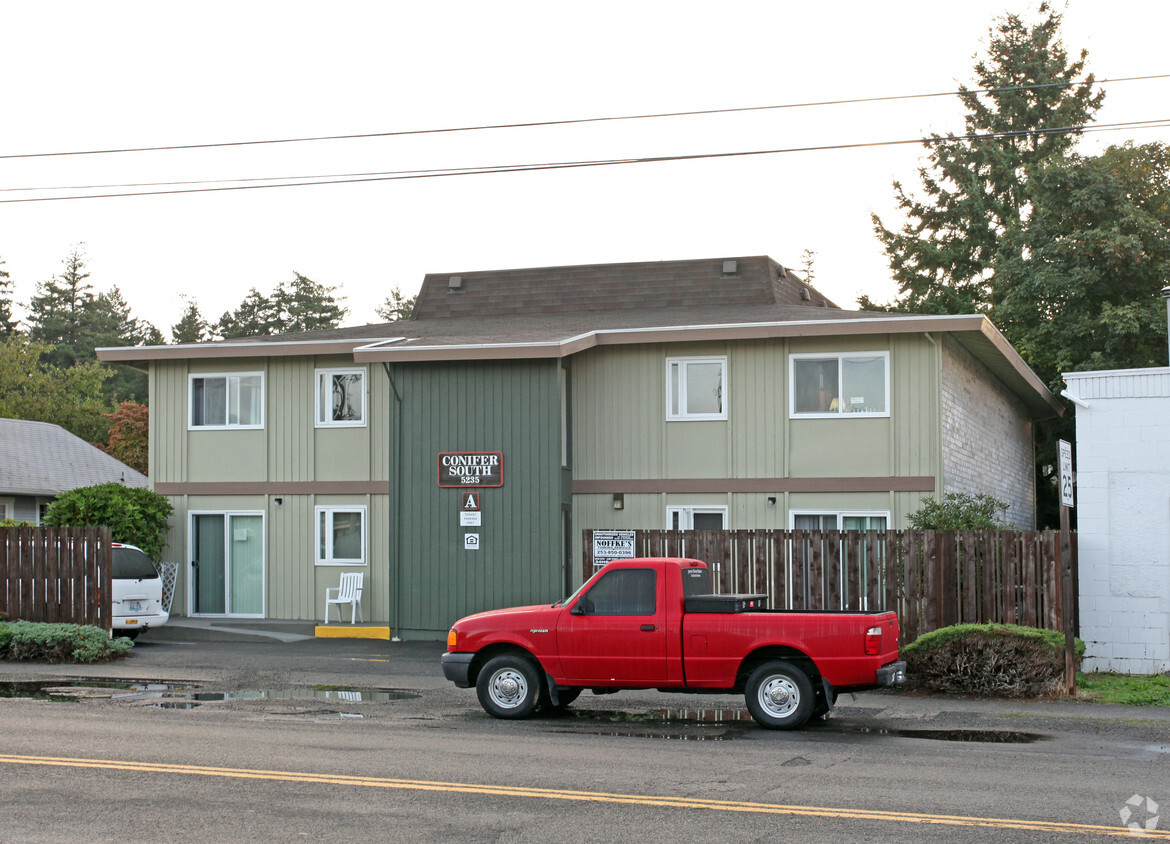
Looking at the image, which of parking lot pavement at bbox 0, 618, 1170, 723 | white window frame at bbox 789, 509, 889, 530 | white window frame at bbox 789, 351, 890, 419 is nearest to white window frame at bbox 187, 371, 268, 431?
parking lot pavement at bbox 0, 618, 1170, 723

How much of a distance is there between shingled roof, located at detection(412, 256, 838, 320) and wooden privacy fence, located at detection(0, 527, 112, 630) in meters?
9.73

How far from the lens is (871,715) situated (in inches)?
510

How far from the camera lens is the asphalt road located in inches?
298

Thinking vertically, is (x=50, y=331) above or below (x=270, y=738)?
above

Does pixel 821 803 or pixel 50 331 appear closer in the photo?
pixel 821 803

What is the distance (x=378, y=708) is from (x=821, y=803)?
665 cm

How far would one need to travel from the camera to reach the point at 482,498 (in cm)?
2069

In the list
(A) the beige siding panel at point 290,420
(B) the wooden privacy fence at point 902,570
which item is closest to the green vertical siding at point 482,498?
(B) the wooden privacy fence at point 902,570

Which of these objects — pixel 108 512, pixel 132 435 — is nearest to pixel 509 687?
pixel 108 512

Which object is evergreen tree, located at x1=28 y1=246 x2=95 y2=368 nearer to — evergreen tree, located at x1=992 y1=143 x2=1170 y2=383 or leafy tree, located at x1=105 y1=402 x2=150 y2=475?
leafy tree, located at x1=105 y1=402 x2=150 y2=475

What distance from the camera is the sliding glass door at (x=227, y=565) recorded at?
23594mm

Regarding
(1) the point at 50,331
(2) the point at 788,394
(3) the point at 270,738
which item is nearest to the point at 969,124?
(2) the point at 788,394

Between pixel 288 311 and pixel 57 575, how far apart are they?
61.4 meters

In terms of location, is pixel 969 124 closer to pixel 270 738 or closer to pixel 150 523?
pixel 150 523
